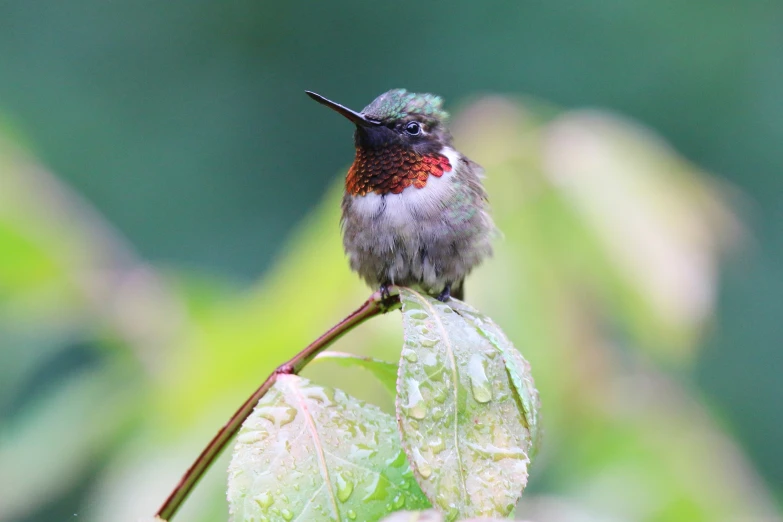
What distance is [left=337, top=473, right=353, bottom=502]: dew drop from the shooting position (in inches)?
54.5

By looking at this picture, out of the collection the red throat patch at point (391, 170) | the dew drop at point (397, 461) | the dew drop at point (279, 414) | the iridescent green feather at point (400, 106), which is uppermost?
the iridescent green feather at point (400, 106)

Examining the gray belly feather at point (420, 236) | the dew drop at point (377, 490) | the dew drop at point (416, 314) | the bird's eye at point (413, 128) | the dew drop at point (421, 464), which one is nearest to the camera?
the dew drop at point (421, 464)

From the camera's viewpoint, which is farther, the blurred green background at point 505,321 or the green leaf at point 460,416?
the blurred green background at point 505,321

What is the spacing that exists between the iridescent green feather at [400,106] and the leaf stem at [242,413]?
1.14 m

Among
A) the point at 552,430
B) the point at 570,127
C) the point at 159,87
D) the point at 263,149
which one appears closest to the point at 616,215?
the point at 570,127

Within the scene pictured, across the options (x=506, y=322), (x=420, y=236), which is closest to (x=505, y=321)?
(x=506, y=322)

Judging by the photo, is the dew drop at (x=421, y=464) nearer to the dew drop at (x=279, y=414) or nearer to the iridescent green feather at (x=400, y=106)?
the dew drop at (x=279, y=414)

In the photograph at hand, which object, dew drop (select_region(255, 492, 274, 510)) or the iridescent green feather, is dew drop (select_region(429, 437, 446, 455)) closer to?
dew drop (select_region(255, 492, 274, 510))

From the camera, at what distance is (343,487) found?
1396 millimetres

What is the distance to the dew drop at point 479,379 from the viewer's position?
1.44m

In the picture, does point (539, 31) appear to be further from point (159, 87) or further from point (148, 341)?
point (148, 341)

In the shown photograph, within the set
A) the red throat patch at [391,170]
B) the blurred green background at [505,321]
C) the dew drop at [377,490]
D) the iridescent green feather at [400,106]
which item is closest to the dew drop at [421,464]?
the dew drop at [377,490]

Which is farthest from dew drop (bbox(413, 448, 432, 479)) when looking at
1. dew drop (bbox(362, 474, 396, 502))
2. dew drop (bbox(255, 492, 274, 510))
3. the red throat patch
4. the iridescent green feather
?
the iridescent green feather

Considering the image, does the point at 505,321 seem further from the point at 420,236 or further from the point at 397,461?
the point at 397,461
